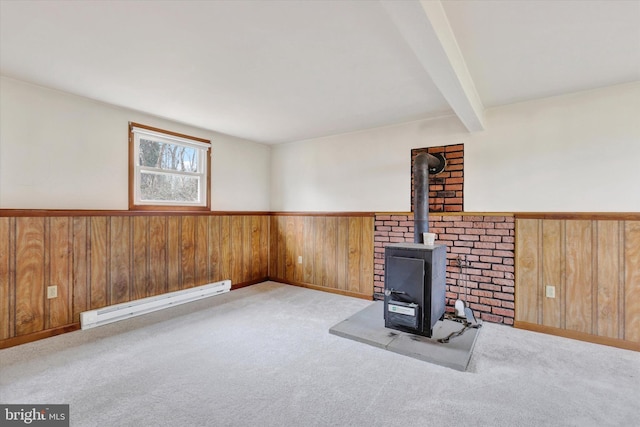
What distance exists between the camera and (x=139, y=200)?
3.48 m

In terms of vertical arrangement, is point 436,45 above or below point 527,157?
above

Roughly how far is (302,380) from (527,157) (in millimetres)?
3040

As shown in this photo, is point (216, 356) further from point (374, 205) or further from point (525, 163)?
point (525, 163)

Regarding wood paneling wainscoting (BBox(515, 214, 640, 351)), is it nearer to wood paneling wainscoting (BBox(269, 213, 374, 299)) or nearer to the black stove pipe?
the black stove pipe

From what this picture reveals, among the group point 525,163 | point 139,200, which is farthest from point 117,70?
point 525,163

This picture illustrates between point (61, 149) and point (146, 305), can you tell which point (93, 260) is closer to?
point (146, 305)

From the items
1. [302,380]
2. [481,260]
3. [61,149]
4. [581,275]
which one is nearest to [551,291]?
[581,275]

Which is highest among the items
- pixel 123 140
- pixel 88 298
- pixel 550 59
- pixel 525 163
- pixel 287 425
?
pixel 550 59

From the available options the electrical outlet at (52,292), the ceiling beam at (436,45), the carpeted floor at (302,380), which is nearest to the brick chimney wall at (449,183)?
the ceiling beam at (436,45)

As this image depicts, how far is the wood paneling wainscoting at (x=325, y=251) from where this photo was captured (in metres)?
4.14

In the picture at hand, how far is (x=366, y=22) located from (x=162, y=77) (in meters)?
1.78

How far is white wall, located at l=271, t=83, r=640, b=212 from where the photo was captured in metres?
2.64

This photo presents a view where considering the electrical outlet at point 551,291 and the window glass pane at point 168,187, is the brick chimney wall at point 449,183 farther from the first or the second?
the window glass pane at point 168,187

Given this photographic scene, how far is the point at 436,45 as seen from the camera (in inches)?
65.4
